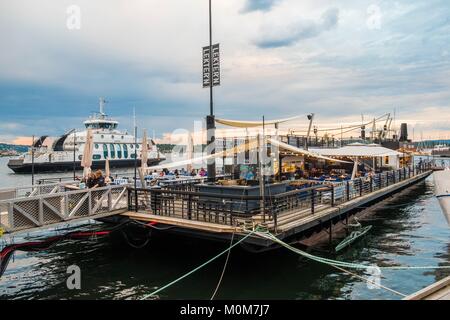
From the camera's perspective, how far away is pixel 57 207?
11305 mm

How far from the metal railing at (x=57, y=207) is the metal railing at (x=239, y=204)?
33.0 inches

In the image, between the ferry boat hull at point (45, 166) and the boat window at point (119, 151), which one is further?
the boat window at point (119, 151)

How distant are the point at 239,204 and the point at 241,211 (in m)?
0.73

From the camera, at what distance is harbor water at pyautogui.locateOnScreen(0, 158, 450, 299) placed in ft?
31.1

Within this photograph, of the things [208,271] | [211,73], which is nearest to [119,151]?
[211,73]

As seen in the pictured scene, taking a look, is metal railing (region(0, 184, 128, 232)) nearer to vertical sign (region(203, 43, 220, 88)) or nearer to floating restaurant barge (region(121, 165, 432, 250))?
floating restaurant barge (region(121, 165, 432, 250))

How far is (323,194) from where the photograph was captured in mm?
14891

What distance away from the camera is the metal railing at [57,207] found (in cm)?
1009

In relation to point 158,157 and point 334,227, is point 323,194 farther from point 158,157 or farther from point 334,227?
point 158,157

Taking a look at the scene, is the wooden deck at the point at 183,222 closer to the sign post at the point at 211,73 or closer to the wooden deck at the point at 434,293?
the sign post at the point at 211,73

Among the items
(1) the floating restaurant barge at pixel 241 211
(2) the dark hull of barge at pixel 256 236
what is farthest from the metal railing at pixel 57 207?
(2) the dark hull of barge at pixel 256 236

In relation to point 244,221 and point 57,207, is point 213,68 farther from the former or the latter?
point 57,207

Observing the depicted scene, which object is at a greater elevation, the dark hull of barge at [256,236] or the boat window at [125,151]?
the boat window at [125,151]

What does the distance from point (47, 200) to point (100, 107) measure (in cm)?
6625
